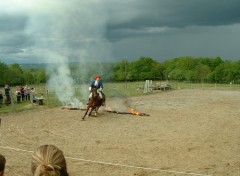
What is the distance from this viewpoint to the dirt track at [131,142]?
8.77 meters

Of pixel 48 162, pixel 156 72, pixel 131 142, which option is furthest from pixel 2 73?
pixel 48 162

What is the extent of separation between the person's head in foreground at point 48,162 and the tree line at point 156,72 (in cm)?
4886

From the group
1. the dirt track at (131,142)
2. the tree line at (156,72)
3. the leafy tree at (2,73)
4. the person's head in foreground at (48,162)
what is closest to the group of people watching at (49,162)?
the person's head in foreground at (48,162)

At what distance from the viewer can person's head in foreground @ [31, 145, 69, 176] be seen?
2.63 meters

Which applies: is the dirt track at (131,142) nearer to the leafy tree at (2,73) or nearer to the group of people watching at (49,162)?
the group of people watching at (49,162)

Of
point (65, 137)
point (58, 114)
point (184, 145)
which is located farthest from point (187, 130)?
point (58, 114)

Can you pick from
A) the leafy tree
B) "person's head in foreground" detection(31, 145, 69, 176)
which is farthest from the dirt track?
the leafy tree

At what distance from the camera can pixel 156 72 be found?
316 feet

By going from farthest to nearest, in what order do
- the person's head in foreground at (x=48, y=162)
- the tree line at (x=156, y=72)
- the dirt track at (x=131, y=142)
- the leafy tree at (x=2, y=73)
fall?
the tree line at (x=156, y=72), the leafy tree at (x=2, y=73), the dirt track at (x=131, y=142), the person's head in foreground at (x=48, y=162)

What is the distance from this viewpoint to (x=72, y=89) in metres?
27.9

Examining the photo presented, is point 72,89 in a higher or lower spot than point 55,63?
lower

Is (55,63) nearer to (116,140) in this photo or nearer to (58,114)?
(58,114)

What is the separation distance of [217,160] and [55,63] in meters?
20.8

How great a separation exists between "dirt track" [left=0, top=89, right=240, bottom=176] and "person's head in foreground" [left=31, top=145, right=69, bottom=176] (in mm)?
5553
